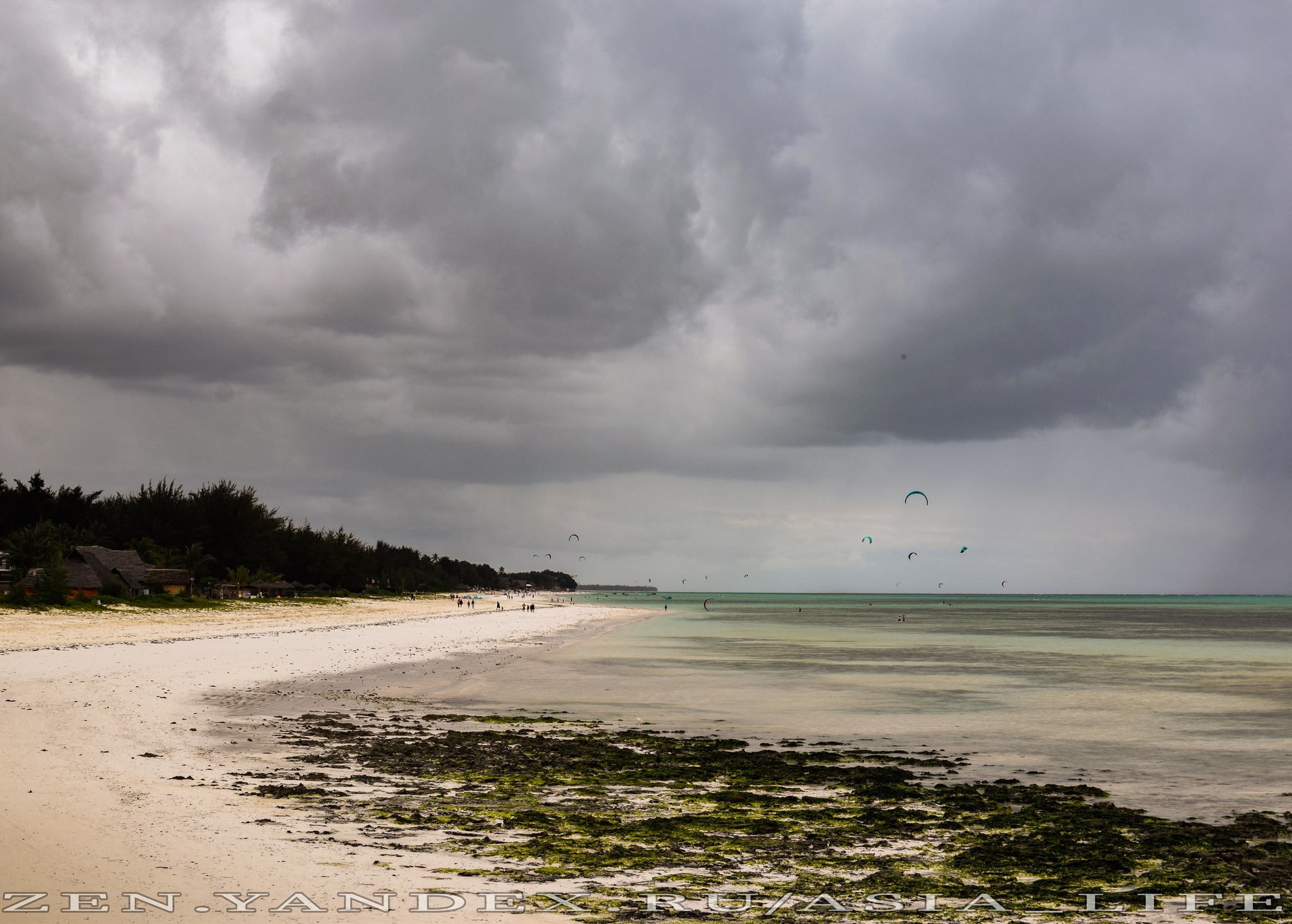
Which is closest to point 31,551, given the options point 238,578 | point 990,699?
point 238,578

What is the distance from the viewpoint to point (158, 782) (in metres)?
12.4

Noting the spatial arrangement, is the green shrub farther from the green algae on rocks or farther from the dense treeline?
the green algae on rocks

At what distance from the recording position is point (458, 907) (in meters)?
8.01

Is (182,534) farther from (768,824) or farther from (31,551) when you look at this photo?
(768,824)

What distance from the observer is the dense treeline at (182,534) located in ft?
261

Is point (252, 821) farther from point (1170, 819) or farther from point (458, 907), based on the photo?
point (1170, 819)

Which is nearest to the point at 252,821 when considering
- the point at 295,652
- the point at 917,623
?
the point at 295,652

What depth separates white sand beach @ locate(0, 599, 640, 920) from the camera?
27.9 feet

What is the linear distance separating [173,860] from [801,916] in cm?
602

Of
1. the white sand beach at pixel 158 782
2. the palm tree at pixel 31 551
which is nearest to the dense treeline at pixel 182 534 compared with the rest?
the palm tree at pixel 31 551

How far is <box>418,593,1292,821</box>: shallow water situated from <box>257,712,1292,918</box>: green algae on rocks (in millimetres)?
2135

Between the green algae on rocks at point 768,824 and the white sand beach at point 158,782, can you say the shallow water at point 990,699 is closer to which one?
the green algae on rocks at point 768,824

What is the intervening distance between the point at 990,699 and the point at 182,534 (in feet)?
307

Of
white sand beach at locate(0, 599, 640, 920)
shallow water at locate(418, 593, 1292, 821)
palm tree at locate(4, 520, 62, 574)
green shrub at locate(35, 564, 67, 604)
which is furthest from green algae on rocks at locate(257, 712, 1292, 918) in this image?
palm tree at locate(4, 520, 62, 574)
